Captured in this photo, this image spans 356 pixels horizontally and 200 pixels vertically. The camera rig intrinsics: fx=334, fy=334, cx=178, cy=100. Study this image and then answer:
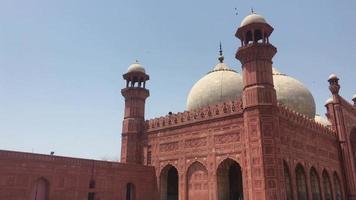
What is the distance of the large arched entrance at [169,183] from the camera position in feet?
57.4

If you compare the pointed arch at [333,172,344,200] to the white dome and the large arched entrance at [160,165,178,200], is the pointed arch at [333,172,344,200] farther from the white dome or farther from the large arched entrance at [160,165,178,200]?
the large arched entrance at [160,165,178,200]

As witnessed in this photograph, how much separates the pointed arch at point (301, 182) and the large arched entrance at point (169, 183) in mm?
6383

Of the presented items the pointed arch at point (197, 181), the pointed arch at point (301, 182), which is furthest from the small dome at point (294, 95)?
the pointed arch at point (197, 181)

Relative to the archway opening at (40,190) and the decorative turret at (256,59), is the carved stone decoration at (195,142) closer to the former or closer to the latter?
the decorative turret at (256,59)

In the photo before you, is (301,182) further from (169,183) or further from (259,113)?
(169,183)

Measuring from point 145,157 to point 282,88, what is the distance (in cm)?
924

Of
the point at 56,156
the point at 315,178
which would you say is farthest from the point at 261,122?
the point at 56,156

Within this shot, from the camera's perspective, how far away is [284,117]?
50.3 feet

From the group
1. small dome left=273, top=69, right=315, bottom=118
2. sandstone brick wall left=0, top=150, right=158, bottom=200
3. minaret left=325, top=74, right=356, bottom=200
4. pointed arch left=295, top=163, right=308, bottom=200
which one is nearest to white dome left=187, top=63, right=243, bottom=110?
small dome left=273, top=69, right=315, bottom=118

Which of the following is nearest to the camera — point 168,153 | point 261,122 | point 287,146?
point 261,122

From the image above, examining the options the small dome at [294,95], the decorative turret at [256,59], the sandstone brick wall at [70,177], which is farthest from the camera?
the small dome at [294,95]

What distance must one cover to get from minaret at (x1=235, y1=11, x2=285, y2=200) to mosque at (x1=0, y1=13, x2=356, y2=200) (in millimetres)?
41

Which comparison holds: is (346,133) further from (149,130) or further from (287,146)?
(149,130)

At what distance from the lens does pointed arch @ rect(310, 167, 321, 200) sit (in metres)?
17.8
